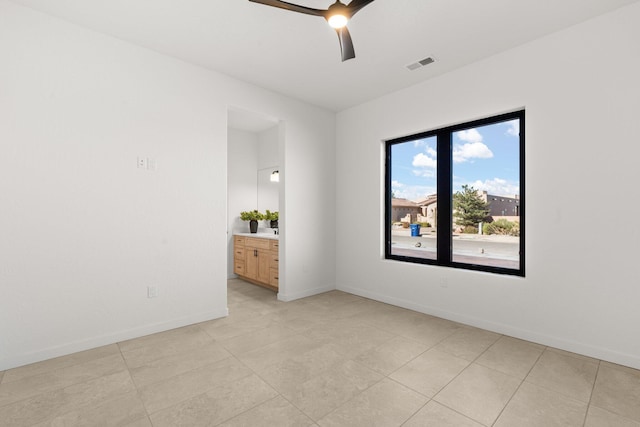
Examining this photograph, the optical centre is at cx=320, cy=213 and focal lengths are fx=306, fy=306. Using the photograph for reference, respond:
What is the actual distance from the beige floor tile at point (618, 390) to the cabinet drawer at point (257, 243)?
385 centimetres

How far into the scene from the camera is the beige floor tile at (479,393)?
1868 mm

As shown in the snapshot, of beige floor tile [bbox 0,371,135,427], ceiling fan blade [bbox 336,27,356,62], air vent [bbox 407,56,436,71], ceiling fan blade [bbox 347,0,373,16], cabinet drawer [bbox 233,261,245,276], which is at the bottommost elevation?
beige floor tile [bbox 0,371,135,427]

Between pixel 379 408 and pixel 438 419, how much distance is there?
34 cm

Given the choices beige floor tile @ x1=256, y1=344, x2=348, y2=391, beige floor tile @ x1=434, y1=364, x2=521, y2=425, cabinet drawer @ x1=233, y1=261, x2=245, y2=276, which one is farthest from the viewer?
cabinet drawer @ x1=233, y1=261, x2=245, y2=276

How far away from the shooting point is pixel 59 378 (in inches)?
88.7

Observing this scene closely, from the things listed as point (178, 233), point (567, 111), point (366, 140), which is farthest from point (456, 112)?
point (178, 233)

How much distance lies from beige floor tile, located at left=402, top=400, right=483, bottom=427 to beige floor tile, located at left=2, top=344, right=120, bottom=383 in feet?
8.17

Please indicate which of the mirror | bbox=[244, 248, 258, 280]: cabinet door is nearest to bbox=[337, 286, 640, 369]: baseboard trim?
bbox=[244, 248, 258, 280]: cabinet door

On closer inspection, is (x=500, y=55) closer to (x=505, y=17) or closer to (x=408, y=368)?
(x=505, y=17)

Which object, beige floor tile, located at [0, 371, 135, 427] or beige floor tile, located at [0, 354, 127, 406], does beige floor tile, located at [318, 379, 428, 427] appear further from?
beige floor tile, located at [0, 354, 127, 406]

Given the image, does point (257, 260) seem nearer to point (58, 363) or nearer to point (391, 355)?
point (58, 363)

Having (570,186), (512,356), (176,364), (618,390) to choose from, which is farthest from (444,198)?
(176,364)

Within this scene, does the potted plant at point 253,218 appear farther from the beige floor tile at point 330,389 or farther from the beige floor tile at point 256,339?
the beige floor tile at point 330,389

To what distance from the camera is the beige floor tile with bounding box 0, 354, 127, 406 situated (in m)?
2.06
